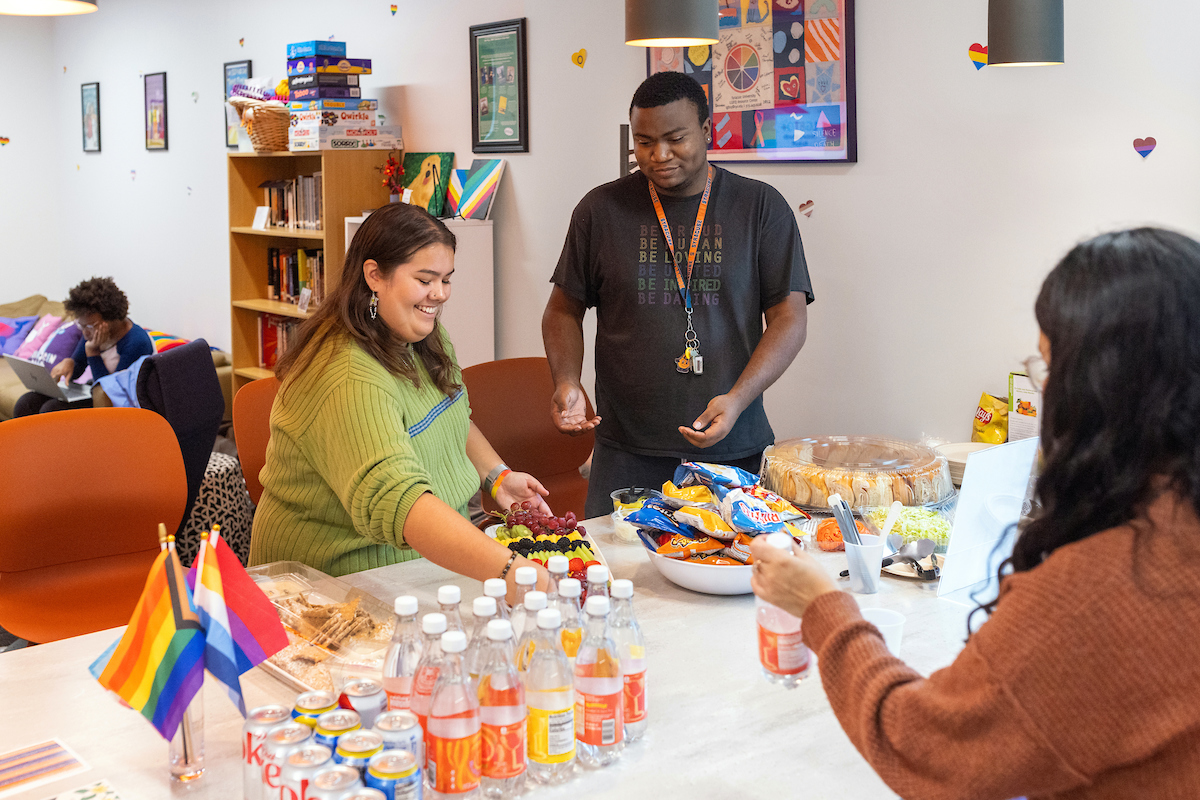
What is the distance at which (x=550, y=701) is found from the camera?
3.86 feet

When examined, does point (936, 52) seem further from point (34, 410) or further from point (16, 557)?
point (34, 410)

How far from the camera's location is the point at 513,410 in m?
3.22

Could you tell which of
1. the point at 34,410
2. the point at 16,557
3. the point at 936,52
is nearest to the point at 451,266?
the point at 16,557

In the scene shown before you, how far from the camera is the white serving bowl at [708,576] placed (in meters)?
1.79

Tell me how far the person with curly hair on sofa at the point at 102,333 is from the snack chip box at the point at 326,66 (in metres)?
1.42

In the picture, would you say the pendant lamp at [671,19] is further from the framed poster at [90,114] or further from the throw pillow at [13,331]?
the framed poster at [90,114]

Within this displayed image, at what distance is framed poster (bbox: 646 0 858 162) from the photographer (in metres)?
3.11

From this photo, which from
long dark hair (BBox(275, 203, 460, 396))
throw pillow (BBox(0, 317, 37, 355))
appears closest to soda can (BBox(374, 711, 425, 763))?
long dark hair (BBox(275, 203, 460, 396))

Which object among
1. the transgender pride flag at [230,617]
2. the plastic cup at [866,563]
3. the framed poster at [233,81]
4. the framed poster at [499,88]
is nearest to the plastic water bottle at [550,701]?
the transgender pride flag at [230,617]

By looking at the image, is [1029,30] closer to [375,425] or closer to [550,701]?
[375,425]

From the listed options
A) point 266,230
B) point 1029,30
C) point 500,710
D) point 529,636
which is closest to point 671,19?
point 1029,30

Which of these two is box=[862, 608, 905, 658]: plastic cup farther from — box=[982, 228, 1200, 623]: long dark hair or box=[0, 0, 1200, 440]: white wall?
box=[0, 0, 1200, 440]: white wall

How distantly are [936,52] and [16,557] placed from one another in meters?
2.70

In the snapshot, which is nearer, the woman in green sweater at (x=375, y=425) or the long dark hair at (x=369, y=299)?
the woman in green sweater at (x=375, y=425)
